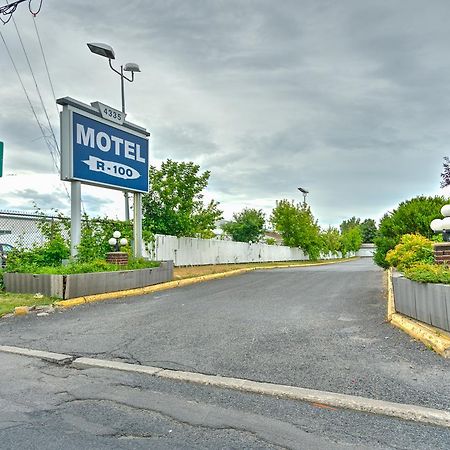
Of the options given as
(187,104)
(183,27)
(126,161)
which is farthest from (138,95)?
(183,27)

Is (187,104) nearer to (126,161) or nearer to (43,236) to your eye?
(126,161)

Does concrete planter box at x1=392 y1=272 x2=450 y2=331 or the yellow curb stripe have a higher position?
concrete planter box at x1=392 y1=272 x2=450 y2=331

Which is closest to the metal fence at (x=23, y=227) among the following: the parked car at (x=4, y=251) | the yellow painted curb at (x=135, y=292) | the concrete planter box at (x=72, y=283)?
the parked car at (x=4, y=251)

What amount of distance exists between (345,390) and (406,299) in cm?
363

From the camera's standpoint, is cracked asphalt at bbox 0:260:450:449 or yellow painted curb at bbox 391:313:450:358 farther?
yellow painted curb at bbox 391:313:450:358

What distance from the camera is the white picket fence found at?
1877 cm

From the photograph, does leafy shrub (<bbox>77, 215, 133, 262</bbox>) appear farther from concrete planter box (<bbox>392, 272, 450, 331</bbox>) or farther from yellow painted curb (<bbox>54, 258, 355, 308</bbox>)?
concrete planter box (<bbox>392, 272, 450, 331</bbox>)

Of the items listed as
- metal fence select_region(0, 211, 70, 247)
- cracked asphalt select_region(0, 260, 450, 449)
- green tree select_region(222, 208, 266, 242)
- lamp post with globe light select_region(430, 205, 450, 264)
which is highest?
green tree select_region(222, 208, 266, 242)

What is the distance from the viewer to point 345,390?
13.3ft

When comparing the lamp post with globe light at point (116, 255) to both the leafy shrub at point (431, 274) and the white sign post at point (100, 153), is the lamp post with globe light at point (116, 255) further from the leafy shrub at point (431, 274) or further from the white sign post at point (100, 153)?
the leafy shrub at point (431, 274)

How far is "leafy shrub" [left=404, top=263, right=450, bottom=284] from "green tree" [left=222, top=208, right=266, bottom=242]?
29.4 meters

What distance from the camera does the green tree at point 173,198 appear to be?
1925cm

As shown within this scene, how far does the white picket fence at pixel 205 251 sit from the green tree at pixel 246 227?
198 cm

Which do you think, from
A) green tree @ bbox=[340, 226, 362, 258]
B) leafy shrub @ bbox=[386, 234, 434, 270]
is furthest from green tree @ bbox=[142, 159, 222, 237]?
green tree @ bbox=[340, 226, 362, 258]
